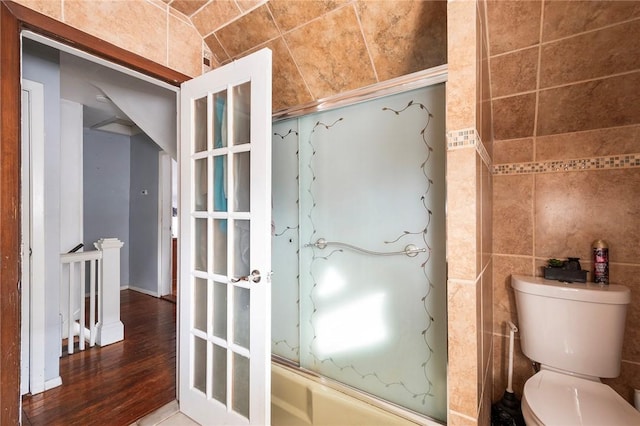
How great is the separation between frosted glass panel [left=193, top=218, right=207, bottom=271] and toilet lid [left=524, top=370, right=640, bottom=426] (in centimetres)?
168

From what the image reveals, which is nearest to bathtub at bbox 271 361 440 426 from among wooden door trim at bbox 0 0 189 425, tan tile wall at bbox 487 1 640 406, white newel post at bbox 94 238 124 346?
tan tile wall at bbox 487 1 640 406

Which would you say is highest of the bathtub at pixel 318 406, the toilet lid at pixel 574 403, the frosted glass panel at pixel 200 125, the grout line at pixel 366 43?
the grout line at pixel 366 43

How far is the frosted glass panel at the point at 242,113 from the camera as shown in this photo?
1432 mm

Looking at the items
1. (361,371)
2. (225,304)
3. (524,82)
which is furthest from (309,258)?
(524,82)

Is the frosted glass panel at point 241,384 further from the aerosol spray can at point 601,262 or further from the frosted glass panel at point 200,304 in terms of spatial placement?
the aerosol spray can at point 601,262

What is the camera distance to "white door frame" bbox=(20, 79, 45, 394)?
72.8 inches

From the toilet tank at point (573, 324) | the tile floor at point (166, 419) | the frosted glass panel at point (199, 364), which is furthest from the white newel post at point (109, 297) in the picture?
the toilet tank at point (573, 324)

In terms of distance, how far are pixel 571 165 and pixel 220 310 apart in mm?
2034

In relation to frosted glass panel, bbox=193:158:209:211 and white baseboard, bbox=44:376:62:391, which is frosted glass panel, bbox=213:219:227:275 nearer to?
frosted glass panel, bbox=193:158:209:211

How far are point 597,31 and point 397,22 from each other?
82cm

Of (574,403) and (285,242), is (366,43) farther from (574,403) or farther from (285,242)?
(574,403)

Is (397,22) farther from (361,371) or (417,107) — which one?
(361,371)

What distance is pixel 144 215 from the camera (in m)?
4.24

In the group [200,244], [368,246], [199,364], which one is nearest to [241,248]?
[200,244]
